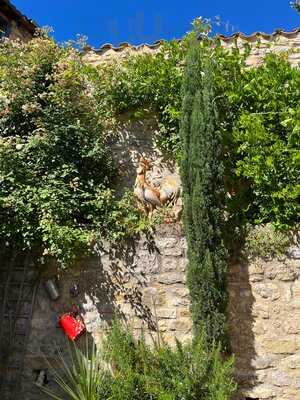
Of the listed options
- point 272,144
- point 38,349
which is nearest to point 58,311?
point 38,349

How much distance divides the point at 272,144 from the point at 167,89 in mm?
1898

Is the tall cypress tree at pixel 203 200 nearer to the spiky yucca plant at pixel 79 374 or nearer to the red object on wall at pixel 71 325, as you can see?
the spiky yucca plant at pixel 79 374

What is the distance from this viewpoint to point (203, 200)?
569 cm

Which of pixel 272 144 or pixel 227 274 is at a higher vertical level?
pixel 272 144

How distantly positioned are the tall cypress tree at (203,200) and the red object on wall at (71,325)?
4.79 feet

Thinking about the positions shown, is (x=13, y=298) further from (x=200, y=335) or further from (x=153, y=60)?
(x=153, y=60)

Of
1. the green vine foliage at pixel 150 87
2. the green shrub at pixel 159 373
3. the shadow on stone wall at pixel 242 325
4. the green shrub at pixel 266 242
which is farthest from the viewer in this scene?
the green vine foliage at pixel 150 87

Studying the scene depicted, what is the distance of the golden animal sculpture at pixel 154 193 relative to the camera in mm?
6590

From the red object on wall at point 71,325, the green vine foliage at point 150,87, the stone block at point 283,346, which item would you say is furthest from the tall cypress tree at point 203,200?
the red object on wall at point 71,325

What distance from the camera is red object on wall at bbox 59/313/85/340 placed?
5.86m

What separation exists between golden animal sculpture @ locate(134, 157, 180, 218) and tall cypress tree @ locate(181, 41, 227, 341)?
0.71m

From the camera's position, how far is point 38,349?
19.7ft

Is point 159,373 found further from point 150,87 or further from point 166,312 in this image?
point 150,87

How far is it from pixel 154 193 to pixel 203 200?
1.12 metres
